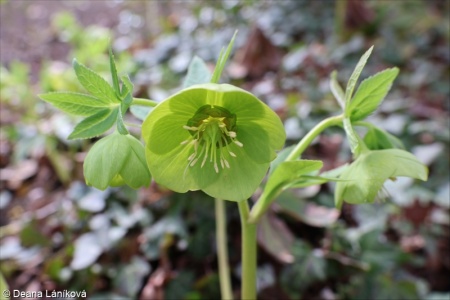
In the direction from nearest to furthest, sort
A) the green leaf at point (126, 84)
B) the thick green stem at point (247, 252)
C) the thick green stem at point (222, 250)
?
1. the green leaf at point (126, 84)
2. the thick green stem at point (247, 252)
3. the thick green stem at point (222, 250)

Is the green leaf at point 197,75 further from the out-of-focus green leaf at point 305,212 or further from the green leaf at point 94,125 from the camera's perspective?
the out-of-focus green leaf at point 305,212

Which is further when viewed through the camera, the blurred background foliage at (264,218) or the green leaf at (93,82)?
A: the blurred background foliage at (264,218)

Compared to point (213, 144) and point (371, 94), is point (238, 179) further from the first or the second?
point (371, 94)

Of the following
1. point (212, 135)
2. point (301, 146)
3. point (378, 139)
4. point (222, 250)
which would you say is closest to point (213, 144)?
point (212, 135)

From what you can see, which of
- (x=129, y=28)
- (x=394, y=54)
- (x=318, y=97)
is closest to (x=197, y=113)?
(x=318, y=97)

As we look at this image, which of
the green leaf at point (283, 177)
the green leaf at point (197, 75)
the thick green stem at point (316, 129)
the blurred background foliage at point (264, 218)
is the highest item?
the green leaf at point (197, 75)

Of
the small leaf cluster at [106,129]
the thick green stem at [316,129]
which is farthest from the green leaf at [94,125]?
the thick green stem at [316,129]

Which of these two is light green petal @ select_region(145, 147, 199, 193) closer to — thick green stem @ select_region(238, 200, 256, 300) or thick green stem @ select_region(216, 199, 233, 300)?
thick green stem @ select_region(238, 200, 256, 300)
